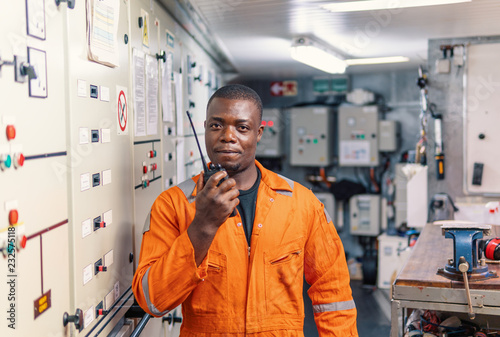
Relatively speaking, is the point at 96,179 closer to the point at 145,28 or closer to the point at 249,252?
the point at 249,252

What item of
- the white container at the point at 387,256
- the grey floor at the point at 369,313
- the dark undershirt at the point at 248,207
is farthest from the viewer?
the white container at the point at 387,256

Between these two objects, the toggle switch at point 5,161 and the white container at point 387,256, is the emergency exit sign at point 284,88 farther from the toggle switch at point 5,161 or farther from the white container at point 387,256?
the toggle switch at point 5,161

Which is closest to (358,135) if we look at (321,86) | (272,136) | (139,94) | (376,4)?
(321,86)

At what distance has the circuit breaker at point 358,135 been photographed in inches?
291

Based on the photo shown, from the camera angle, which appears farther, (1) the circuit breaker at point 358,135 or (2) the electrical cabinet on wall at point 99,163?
(1) the circuit breaker at point 358,135

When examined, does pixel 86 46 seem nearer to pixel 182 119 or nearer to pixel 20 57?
pixel 20 57

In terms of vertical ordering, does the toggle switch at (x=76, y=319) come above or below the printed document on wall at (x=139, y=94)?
below

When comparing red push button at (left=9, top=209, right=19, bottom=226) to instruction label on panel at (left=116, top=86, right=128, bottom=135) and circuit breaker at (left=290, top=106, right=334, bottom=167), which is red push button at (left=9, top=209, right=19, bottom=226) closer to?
instruction label on panel at (left=116, top=86, right=128, bottom=135)

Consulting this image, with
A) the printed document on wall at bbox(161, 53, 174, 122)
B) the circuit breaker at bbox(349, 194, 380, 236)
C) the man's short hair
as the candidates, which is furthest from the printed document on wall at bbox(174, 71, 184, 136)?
the circuit breaker at bbox(349, 194, 380, 236)

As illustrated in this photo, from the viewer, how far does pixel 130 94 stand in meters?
2.54

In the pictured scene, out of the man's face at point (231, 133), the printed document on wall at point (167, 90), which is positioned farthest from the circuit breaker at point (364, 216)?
the man's face at point (231, 133)

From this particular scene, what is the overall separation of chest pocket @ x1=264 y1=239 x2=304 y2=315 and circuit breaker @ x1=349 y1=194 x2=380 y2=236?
5.51 metres

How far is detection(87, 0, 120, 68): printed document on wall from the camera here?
200 centimetres

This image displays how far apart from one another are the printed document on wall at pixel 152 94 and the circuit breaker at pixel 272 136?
4.94 meters
